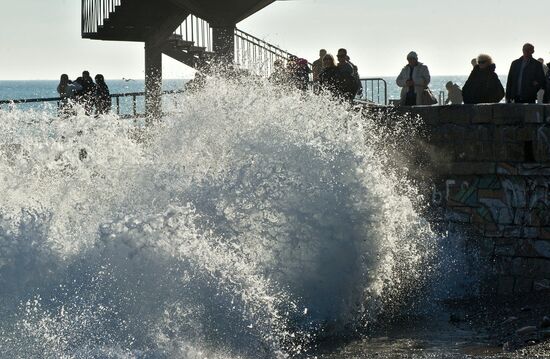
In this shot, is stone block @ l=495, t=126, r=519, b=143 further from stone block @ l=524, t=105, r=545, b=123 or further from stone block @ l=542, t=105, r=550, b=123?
stone block @ l=542, t=105, r=550, b=123

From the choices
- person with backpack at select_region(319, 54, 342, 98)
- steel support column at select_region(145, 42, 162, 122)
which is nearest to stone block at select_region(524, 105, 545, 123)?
person with backpack at select_region(319, 54, 342, 98)

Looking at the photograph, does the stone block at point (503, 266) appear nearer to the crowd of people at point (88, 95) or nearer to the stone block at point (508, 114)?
the stone block at point (508, 114)

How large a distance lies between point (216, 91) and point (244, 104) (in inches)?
39.8

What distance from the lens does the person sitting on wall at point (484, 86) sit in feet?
56.9

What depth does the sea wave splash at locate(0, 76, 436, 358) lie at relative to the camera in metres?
11.1

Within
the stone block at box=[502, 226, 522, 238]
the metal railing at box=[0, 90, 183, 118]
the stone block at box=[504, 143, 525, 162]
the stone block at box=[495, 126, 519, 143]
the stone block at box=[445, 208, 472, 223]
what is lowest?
the stone block at box=[502, 226, 522, 238]

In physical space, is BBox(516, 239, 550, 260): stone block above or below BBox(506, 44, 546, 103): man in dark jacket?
below

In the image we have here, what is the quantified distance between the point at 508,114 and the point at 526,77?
1.00 m

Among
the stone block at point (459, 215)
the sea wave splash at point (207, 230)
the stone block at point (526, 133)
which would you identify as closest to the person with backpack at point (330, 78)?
the sea wave splash at point (207, 230)

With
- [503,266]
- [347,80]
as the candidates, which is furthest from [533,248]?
[347,80]

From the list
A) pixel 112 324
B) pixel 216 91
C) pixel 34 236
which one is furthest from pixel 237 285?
pixel 216 91

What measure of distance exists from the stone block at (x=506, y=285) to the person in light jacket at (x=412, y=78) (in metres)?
3.04

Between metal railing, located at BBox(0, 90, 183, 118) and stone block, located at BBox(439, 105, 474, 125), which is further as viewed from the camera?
metal railing, located at BBox(0, 90, 183, 118)

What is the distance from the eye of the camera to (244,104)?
15305 mm
